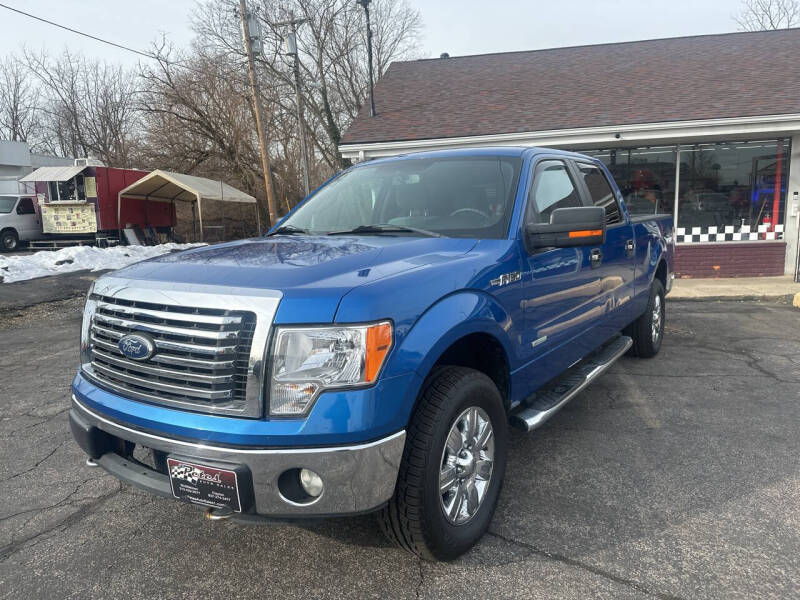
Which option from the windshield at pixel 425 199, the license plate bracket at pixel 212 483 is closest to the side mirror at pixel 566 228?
the windshield at pixel 425 199

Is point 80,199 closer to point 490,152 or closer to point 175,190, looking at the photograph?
point 175,190

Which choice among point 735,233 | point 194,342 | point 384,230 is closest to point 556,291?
point 384,230

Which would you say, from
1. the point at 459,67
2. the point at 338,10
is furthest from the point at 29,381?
the point at 338,10

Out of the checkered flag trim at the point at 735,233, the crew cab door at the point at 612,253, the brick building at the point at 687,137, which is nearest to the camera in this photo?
the crew cab door at the point at 612,253

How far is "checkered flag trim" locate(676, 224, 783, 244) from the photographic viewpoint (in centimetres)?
1124

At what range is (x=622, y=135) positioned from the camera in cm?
1050

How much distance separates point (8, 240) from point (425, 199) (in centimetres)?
2152

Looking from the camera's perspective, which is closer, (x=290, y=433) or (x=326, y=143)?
(x=290, y=433)

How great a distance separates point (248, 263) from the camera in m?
2.41

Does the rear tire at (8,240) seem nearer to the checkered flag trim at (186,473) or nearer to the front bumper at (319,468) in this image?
the front bumper at (319,468)

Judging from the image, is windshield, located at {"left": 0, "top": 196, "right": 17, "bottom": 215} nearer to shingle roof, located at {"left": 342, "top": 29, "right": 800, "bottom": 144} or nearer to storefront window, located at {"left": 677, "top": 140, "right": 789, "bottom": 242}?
shingle roof, located at {"left": 342, "top": 29, "right": 800, "bottom": 144}

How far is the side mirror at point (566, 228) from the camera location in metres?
2.90

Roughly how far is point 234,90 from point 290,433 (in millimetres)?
27020

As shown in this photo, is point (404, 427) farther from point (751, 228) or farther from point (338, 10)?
point (338, 10)
